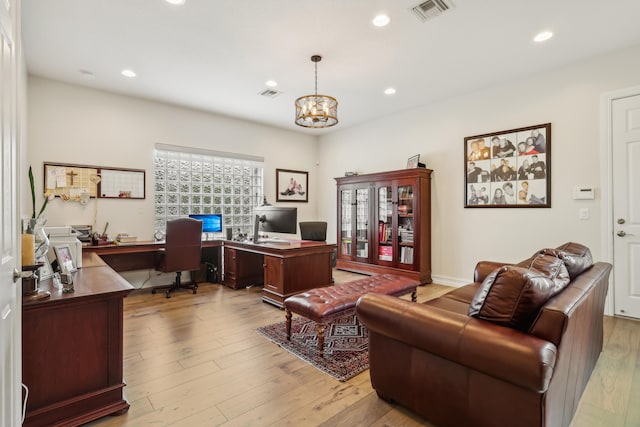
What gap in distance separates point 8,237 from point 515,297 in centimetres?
195

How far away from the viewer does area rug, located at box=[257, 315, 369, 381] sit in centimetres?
225

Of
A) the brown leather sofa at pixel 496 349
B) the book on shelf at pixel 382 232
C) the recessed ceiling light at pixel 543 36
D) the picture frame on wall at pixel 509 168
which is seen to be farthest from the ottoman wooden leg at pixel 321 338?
the recessed ceiling light at pixel 543 36

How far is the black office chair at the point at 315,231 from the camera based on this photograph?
4.93 m

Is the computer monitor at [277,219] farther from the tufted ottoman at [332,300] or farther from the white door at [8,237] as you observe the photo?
the white door at [8,237]

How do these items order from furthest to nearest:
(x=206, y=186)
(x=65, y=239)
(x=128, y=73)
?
(x=206, y=186) → (x=128, y=73) → (x=65, y=239)

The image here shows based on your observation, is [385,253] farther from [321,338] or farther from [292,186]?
[321,338]

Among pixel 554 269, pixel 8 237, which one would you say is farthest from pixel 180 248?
pixel 554 269

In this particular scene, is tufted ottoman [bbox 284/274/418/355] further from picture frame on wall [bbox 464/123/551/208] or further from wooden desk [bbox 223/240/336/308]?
picture frame on wall [bbox 464/123/551/208]

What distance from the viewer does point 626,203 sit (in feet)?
10.5

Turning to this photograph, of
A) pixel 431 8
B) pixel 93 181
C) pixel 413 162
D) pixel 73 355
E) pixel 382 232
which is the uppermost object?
pixel 431 8

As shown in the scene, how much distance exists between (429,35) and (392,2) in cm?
63

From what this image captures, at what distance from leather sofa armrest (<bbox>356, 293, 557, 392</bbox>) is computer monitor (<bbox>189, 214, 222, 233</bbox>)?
3634 mm

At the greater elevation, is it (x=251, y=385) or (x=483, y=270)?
(x=483, y=270)

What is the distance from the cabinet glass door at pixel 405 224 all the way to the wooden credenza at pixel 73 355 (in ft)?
12.4
